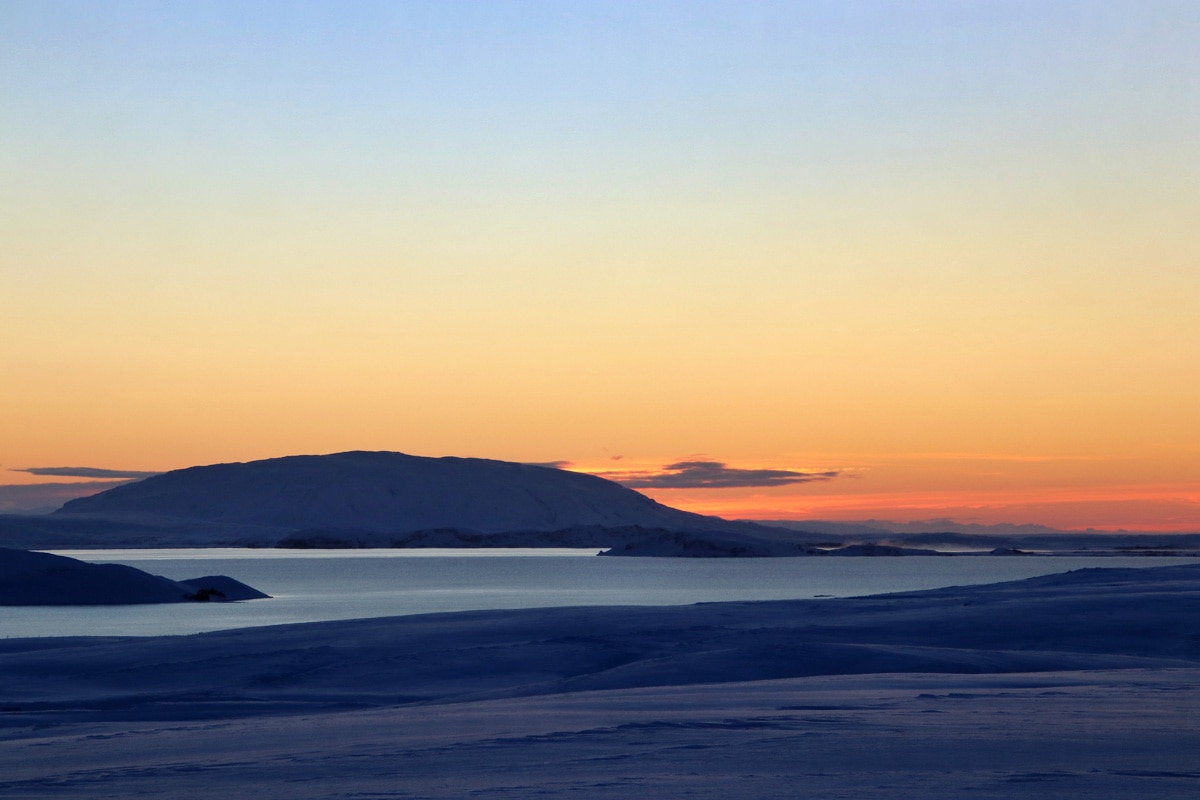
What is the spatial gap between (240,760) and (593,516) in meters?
173

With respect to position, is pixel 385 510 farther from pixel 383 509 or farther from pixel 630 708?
pixel 630 708

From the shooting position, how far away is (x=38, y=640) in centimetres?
1659

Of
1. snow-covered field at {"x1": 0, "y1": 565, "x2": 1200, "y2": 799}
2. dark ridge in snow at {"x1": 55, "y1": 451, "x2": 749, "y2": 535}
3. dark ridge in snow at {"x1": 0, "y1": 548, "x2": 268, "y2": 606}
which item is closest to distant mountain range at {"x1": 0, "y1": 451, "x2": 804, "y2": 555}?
dark ridge in snow at {"x1": 55, "y1": 451, "x2": 749, "y2": 535}

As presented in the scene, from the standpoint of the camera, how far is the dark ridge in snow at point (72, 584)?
34.3 meters

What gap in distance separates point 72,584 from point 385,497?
5381 inches

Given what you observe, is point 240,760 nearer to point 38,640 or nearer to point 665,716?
point 665,716

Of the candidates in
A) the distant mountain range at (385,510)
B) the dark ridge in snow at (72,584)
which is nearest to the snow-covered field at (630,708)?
the dark ridge in snow at (72,584)

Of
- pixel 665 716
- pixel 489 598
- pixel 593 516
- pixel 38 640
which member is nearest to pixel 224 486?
pixel 593 516

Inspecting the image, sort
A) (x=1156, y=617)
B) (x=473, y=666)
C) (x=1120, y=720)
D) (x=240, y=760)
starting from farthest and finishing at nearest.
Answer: (x=1156, y=617), (x=473, y=666), (x=1120, y=720), (x=240, y=760)

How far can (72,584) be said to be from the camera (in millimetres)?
34656

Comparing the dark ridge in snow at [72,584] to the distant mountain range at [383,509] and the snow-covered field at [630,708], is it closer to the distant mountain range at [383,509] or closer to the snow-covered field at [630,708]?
the snow-covered field at [630,708]

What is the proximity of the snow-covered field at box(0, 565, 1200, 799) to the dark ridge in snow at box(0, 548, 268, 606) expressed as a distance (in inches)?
756

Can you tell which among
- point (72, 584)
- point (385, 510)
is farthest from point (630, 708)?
point (385, 510)

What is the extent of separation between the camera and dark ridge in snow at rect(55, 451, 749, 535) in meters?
162
